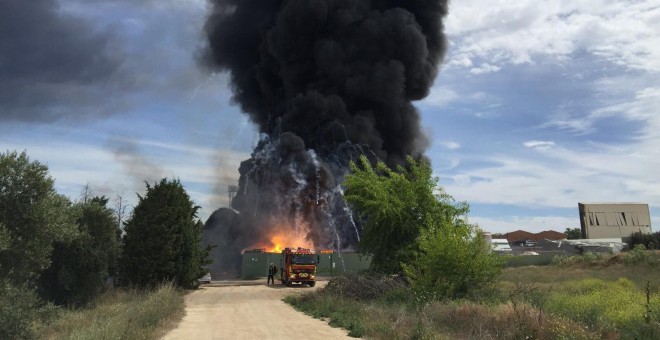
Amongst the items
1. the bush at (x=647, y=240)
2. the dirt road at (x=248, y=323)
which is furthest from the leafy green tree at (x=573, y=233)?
the dirt road at (x=248, y=323)

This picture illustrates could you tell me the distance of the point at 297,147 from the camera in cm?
6544

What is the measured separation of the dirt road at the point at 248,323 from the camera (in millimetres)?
15727

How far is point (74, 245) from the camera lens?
2548cm

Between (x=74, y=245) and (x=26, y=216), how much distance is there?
6.94 meters

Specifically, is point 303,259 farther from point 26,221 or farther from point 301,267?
point 26,221

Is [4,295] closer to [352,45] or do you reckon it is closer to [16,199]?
[16,199]

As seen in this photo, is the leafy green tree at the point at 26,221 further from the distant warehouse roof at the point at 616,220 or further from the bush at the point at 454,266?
the distant warehouse roof at the point at 616,220

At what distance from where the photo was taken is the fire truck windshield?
40.2m

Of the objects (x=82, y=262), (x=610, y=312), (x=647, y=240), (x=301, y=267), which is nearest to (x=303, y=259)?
(x=301, y=267)

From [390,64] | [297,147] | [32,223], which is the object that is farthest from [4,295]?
[390,64]

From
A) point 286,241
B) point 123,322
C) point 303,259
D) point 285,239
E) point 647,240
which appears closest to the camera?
point 123,322

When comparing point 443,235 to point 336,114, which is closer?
point 443,235

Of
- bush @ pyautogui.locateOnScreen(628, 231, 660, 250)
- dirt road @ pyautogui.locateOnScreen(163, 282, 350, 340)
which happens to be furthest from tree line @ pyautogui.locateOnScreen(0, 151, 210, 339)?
bush @ pyautogui.locateOnScreen(628, 231, 660, 250)

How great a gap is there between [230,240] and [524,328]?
196 ft
